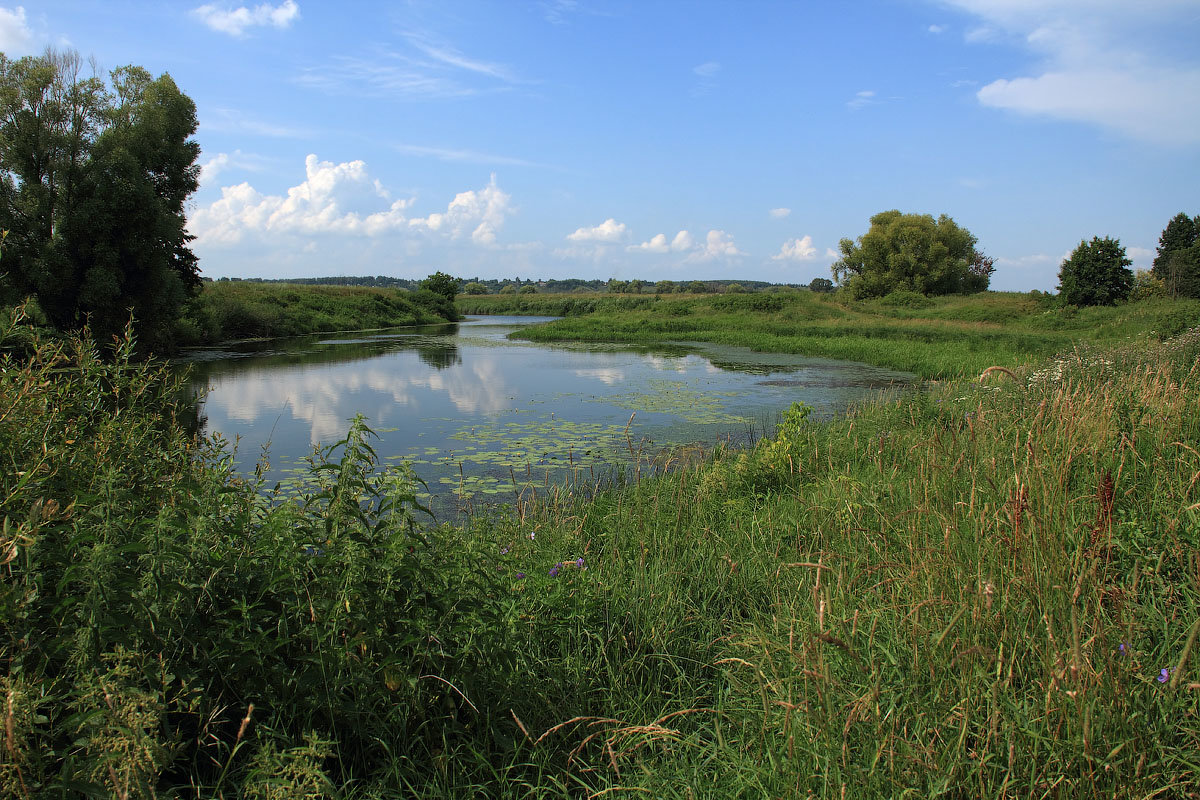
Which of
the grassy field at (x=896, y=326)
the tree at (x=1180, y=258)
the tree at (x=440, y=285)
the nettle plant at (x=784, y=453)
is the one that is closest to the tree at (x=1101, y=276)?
the grassy field at (x=896, y=326)

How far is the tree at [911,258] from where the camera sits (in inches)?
1740

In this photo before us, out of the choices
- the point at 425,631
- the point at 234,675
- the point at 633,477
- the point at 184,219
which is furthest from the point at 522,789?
the point at 184,219

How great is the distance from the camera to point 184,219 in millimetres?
20766

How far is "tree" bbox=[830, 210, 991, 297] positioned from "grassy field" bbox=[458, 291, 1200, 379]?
7.68m

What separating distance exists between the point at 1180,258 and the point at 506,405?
42.3m

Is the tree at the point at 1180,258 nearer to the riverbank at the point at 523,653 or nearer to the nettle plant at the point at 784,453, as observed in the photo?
the nettle plant at the point at 784,453

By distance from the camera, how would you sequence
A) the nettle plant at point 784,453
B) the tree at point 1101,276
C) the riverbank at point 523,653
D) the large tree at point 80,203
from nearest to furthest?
the riverbank at point 523,653 → the nettle plant at point 784,453 → the large tree at point 80,203 → the tree at point 1101,276

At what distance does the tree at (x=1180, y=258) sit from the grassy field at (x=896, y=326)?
992cm

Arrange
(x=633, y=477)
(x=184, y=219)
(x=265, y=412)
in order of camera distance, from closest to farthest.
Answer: (x=633, y=477), (x=265, y=412), (x=184, y=219)

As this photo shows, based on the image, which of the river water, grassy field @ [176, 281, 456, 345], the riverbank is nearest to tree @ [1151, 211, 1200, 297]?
A: the river water

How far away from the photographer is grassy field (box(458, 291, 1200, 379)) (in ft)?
57.3

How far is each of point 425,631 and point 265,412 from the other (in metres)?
11.2

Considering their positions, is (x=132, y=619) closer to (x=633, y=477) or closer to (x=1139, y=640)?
(x=1139, y=640)

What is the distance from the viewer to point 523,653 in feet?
8.39
